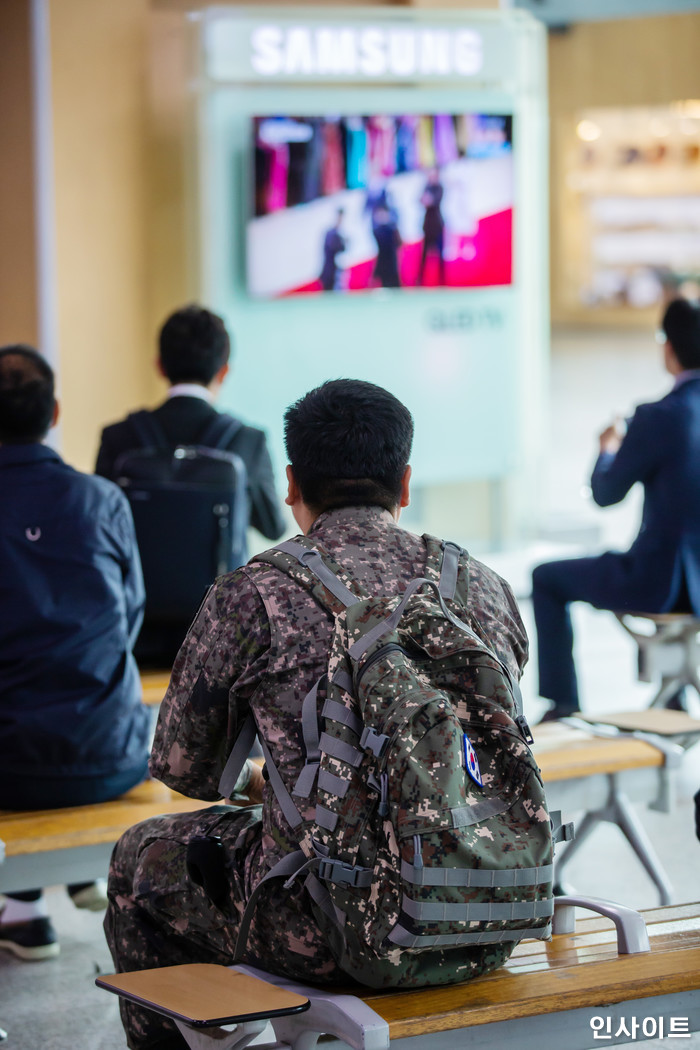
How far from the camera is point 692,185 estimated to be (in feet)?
61.6

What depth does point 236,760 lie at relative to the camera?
2.08m

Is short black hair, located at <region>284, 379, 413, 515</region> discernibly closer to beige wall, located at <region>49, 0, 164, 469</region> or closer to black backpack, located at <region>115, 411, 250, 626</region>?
black backpack, located at <region>115, 411, 250, 626</region>

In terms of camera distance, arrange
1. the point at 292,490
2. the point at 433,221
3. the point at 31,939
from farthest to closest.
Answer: the point at 433,221 < the point at 31,939 < the point at 292,490

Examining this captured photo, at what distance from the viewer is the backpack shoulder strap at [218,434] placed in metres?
3.93

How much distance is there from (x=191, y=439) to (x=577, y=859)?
5.19ft

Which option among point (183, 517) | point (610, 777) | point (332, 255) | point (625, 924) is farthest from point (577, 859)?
point (332, 255)

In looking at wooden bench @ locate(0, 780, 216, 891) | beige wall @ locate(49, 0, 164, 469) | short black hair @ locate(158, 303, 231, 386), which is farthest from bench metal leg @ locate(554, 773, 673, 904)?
beige wall @ locate(49, 0, 164, 469)

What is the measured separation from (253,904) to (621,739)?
1632 mm

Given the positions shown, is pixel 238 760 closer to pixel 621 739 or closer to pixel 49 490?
pixel 49 490

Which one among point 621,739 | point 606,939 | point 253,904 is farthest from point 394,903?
point 621,739

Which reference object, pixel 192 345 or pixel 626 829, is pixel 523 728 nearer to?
pixel 626 829

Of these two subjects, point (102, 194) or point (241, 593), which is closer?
point (241, 593)

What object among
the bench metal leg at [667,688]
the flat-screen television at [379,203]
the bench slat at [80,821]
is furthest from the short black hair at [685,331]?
the flat-screen television at [379,203]

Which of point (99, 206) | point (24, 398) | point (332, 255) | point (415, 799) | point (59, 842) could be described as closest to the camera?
point (415, 799)
